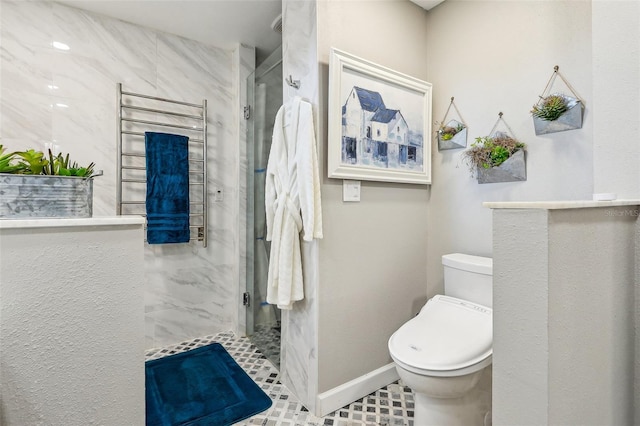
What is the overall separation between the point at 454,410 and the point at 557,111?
148 centimetres

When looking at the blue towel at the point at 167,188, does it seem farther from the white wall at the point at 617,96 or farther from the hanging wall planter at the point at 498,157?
the white wall at the point at 617,96

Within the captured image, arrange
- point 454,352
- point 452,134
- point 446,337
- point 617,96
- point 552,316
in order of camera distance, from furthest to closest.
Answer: point 452,134 → point 446,337 → point 454,352 → point 617,96 → point 552,316

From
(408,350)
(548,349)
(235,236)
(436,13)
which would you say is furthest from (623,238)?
(235,236)

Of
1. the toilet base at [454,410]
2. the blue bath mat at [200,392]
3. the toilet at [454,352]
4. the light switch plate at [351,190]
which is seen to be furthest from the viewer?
the light switch plate at [351,190]

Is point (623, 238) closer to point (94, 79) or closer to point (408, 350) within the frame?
point (408, 350)

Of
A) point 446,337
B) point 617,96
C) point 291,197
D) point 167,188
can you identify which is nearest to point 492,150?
point 617,96

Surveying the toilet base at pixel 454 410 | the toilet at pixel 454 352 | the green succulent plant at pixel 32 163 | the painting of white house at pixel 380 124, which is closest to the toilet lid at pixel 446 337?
the toilet at pixel 454 352

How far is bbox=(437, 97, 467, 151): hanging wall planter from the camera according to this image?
6.43 ft

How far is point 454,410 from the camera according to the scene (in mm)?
1381

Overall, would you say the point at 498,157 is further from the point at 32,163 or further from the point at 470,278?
the point at 32,163

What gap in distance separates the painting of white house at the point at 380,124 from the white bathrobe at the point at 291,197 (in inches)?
9.0

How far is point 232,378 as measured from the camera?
195 centimetres

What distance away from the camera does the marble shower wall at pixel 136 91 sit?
194 centimetres

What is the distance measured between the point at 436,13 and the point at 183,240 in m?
2.38
